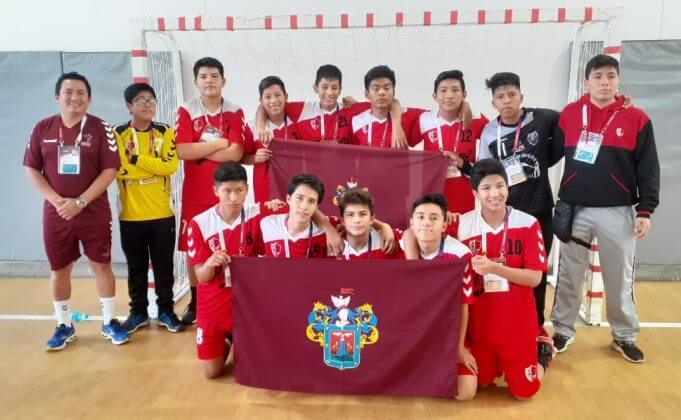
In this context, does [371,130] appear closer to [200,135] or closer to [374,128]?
[374,128]

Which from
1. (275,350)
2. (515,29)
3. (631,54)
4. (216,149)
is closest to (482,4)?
(515,29)

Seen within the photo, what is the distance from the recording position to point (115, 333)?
3.52 m

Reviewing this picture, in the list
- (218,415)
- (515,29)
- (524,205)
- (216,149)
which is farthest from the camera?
(515,29)

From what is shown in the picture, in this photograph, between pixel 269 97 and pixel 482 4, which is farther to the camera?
pixel 482 4

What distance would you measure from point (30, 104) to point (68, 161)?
2.07 meters

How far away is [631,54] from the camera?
14.8 feet

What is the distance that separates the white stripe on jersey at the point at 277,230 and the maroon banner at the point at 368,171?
18.1 inches

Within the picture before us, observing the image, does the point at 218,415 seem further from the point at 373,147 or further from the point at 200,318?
the point at 373,147

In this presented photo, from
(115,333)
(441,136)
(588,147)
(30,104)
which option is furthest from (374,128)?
(30,104)

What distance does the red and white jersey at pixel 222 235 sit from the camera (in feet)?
9.52


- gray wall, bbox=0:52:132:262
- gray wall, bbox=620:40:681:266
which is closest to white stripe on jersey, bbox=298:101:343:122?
gray wall, bbox=0:52:132:262

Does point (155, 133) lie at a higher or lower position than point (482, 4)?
lower

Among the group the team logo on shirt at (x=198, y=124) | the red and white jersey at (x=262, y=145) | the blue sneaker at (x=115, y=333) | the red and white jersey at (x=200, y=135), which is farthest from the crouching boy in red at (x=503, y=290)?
the blue sneaker at (x=115, y=333)

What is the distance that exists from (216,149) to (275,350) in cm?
149
